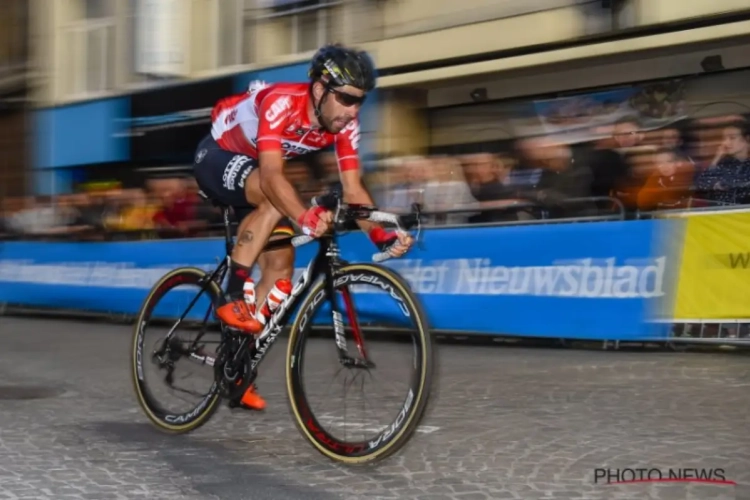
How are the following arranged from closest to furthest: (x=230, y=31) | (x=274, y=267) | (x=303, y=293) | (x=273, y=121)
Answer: (x=273, y=121) → (x=303, y=293) → (x=274, y=267) → (x=230, y=31)

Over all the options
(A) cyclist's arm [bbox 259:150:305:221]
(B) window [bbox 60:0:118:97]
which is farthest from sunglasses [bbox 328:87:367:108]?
(B) window [bbox 60:0:118:97]

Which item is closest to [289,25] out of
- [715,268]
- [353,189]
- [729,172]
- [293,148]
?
[729,172]

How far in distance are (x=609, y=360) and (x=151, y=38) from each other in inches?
508

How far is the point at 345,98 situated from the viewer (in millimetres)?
5211

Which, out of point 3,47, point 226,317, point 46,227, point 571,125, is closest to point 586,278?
point 571,125

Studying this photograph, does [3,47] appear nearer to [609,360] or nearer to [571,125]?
[571,125]

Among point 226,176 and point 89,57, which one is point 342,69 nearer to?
point 226,176

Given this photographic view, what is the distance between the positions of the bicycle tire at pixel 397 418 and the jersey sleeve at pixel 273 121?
0.66 metres

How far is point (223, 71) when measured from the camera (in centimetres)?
1983

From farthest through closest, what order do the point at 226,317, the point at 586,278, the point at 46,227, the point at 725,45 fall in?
the point at 46,227, the point at 725,45, the point at 586,278, the point at 226,317

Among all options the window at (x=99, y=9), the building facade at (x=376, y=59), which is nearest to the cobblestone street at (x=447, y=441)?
the building facade at (x=376, y=59)

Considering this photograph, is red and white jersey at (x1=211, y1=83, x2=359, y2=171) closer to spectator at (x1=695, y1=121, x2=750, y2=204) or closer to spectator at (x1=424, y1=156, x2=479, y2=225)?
spectator at (x1=695, y1=121, x2=750, y2=204)

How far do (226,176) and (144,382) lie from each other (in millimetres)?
1338

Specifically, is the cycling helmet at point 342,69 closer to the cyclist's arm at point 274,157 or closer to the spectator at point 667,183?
the cyclist's arm at point 274,157
